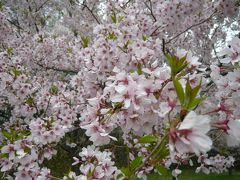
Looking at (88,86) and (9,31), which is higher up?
(9,31)

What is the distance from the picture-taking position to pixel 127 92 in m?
2.00

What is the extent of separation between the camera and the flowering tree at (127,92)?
183cm

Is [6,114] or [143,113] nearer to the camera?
[143,113]

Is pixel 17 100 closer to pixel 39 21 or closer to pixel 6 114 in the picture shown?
pixel 6 114

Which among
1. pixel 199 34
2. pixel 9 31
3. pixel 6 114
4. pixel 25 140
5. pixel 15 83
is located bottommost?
pixel 6 114

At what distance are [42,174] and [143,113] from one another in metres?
1.42

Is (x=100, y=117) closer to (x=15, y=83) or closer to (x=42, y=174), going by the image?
(x=42, y=174)

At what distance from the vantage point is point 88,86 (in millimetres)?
3809

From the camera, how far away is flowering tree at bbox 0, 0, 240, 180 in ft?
6.02

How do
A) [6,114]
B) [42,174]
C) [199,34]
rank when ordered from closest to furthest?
1. [42,174]
2. [199,34]
3. [6,114]

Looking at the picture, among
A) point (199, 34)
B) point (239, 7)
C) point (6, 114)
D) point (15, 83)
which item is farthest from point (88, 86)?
point (6, 114)

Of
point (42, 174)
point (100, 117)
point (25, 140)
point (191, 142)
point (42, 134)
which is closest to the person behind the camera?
point (191, 142)

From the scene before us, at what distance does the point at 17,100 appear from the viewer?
16.7ft

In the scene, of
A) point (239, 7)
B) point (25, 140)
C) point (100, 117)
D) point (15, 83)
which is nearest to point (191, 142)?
point (100, 117)
